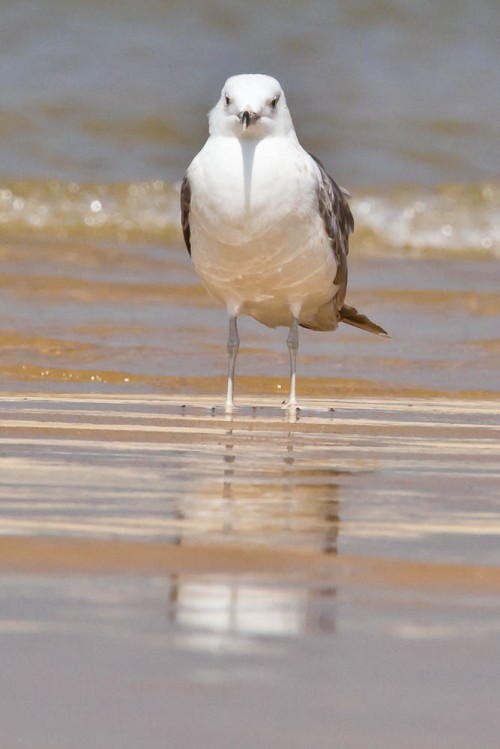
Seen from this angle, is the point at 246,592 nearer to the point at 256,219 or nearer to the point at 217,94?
the point at 256,219

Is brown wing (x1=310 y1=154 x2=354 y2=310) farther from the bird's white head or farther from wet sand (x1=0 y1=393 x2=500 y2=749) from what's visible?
wet sand (x1=0 y1=393 x2=500 y2=749)

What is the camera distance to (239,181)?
6.53m

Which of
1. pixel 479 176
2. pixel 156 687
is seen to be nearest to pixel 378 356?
pixel 156 687

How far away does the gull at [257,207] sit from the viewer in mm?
6562

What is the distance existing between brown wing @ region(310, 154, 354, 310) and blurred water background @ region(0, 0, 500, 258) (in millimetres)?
7628

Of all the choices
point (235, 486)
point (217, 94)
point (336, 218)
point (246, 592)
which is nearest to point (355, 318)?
point (336, 218)

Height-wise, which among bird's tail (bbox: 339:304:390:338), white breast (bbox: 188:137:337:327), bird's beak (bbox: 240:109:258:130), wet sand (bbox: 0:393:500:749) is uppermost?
bird's beak (bbox: 240:109:258:130)

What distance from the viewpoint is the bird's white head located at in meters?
6.62

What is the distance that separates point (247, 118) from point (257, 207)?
0.34m

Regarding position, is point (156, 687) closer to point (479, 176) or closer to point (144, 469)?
point (144, 469)

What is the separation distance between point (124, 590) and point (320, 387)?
499cm

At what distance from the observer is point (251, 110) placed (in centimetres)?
661

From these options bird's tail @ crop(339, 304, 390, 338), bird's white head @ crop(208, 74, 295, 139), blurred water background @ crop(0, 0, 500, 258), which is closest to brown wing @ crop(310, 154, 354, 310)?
bird's tail @ crop(339, 304, 390, 338)

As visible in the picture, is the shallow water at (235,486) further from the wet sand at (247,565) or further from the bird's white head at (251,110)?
the bird's white head at (251,110)
